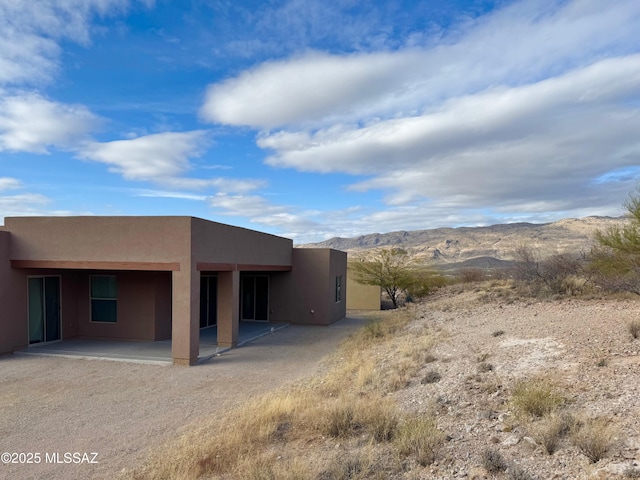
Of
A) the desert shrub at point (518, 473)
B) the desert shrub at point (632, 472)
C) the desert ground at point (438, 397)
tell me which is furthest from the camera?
→ the desert ground at point (438, 397)

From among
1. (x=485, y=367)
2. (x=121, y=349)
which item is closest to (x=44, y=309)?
(x=121, y=349)

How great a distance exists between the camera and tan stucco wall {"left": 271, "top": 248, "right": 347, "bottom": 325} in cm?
2030

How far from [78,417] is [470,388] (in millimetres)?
6673

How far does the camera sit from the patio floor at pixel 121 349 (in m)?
12.4

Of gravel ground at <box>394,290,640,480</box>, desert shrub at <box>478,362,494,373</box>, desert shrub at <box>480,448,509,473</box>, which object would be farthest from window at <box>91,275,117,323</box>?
desert shrub at <box>480,448,509,473</box>

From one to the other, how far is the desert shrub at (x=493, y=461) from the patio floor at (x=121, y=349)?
8803mm

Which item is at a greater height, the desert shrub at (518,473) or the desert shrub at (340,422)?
the desert shrub at (518,473)

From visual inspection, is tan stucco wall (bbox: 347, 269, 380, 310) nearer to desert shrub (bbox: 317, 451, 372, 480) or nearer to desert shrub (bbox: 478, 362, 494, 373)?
desert shrub (bbox: 478, 362, 494, 373)

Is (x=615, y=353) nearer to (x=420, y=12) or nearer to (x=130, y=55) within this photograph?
(x=420, y=12)

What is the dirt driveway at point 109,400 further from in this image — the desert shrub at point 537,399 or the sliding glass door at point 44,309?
the desert shrub at point 537,399

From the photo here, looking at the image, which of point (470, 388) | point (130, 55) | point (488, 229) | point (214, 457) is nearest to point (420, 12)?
point (130, 55)

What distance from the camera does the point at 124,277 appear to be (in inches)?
579

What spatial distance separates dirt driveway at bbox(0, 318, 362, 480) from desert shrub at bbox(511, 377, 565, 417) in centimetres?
496

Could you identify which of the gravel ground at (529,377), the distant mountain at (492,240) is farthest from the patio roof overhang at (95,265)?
the distant mountain at (492,240)
